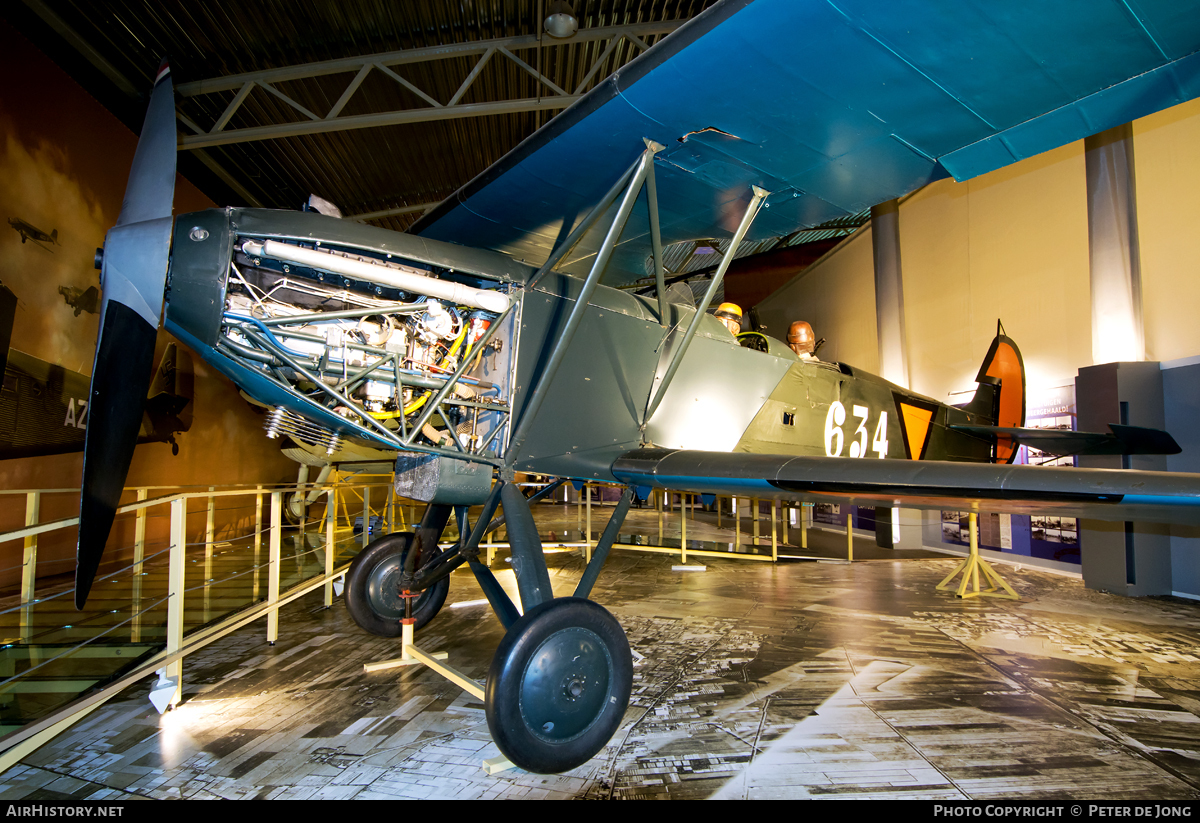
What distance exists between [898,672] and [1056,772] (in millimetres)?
1353

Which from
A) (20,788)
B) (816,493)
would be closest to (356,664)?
(20,788)

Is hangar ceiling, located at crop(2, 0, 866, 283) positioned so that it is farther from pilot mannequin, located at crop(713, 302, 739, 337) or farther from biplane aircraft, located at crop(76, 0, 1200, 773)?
pilot mannequin, located at crop(713, 302, 739, 337)

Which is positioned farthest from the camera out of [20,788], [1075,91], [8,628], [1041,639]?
[1041,639]

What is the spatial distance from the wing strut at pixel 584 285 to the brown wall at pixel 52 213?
14.2ft

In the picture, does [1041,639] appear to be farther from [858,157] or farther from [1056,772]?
[858,157]

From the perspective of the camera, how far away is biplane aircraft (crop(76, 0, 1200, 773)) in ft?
8.29

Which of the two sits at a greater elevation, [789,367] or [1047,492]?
[789,367]

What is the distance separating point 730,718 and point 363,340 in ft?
9.45

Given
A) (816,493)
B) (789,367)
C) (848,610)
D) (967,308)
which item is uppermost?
(967,308)

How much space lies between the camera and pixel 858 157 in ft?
11.3

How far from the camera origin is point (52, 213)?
21.6 ft

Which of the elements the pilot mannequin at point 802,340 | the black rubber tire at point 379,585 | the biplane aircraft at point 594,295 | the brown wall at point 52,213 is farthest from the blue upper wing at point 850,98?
the brown wall at point 52,213

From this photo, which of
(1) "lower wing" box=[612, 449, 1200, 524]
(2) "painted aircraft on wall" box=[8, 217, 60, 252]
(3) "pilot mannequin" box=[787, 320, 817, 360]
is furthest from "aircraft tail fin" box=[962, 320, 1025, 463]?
(2) "painted aircraft on wall" box=[8, 217, 60, 252]
